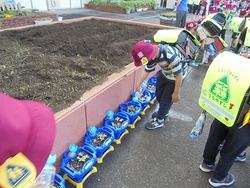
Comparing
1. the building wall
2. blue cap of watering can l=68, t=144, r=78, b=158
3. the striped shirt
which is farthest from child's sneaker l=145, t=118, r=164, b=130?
the building wall

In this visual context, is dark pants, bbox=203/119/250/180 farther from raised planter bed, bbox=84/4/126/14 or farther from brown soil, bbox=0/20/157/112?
raised planter bed, bbox=84/4/126/14

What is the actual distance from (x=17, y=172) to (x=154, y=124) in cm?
212

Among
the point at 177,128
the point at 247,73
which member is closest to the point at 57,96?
the point at 177,128

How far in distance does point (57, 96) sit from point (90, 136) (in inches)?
21.4

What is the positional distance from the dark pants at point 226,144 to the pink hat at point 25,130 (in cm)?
139

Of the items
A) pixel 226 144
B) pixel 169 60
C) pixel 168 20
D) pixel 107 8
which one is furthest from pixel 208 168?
pixel 107 8

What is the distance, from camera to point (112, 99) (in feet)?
8.35

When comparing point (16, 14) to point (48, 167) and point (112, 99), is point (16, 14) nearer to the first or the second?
point (112, 99)

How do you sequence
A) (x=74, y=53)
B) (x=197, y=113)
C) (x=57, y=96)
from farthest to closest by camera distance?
(x=74, y=53) → (x=197, y=113) → (x=57, y=96)

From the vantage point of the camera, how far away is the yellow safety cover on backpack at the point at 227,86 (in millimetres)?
1268

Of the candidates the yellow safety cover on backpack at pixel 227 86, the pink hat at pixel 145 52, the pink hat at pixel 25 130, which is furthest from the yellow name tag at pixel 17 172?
the pink hat at pixel 145 52

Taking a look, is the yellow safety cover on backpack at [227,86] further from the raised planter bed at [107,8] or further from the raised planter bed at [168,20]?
the raised planter bed at [107,8]

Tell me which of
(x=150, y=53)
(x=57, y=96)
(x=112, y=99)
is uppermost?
(x=150, y=53)

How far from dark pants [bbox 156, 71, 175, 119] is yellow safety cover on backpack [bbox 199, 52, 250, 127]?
0.93m
